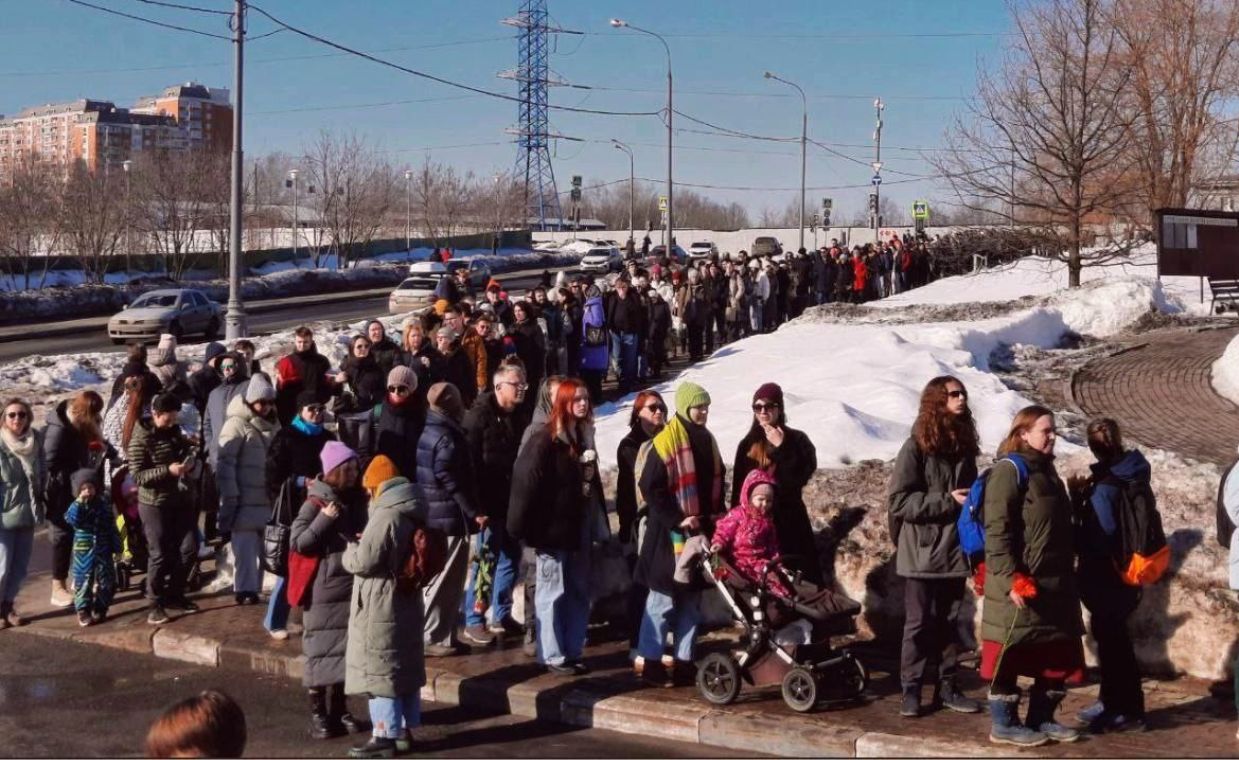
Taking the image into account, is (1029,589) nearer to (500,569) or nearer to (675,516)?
(675,516)

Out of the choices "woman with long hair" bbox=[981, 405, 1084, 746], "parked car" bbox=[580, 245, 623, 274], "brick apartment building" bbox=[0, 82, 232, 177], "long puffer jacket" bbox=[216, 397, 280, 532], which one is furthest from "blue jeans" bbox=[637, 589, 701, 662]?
"brick apartment building" bbox=[0, 82, 232, 177]

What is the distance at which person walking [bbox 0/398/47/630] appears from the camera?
9883mm

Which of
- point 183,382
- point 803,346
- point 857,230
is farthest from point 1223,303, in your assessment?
point 857,230

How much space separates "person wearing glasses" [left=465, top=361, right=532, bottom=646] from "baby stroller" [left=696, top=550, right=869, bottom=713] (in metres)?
1.83

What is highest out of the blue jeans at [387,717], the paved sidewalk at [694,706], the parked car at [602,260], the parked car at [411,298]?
the parked car at [602,260]

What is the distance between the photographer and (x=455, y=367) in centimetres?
1391

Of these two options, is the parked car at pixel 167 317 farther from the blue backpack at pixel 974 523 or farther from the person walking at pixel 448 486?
the blue backpack at pixel 974 523

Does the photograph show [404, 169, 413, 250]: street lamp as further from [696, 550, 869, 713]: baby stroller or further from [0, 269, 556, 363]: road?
[696, 550, 869, 713]: baby stroller

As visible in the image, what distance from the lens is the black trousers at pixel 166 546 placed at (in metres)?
9.82

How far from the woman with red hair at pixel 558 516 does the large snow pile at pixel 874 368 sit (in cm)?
432

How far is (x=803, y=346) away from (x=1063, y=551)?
49.7ft

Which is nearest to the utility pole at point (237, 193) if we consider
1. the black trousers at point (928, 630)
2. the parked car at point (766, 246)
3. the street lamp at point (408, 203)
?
the black trousers at point (928, 630)

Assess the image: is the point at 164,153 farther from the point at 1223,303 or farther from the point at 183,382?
the point at 183,382

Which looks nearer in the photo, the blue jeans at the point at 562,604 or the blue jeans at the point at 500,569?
the blue jeans at the point at 562,604
